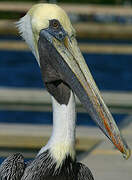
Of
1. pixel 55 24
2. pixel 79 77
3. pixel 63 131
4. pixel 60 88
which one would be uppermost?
pixel 55 24

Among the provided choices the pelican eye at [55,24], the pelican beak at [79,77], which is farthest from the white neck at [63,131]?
the pelican eye at [55,24]

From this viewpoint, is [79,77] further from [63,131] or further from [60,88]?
[63,131]

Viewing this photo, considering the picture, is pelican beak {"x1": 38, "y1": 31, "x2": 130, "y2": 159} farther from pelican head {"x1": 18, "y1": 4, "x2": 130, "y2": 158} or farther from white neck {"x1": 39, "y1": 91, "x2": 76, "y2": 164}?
white neck {"x1": 39, "y1": 91, "x2": 76, "y2": 164}

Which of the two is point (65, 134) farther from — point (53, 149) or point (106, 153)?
point (106, 153)

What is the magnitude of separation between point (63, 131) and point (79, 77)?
41 cm

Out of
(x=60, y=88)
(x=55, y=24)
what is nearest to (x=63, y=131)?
(x=60, y=88)

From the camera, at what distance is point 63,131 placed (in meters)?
5.07

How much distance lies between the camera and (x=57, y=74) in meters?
5.18

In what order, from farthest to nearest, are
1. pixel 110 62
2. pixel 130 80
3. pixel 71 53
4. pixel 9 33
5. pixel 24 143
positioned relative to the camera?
pixel 9 33
pixel 110 62
pixel 130 80
pixel 24 143
pixel 71 53

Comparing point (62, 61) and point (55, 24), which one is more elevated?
point (55, 24)

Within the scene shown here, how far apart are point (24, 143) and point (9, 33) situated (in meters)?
18.8

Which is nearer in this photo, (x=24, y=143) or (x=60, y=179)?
(x=60, y=179)

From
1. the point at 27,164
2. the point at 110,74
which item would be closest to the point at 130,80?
the point at 110,74

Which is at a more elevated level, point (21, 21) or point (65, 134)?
point (21, 21)
